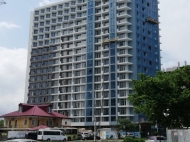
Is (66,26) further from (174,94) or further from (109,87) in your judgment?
(174,94)

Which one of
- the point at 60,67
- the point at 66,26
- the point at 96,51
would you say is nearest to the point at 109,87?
the point at 96,51

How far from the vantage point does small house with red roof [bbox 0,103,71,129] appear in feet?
249

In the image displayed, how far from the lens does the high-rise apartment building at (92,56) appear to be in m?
99.4

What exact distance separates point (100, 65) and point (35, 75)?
32.4 meters

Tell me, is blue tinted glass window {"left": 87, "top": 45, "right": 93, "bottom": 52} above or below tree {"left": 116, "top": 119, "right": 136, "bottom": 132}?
above

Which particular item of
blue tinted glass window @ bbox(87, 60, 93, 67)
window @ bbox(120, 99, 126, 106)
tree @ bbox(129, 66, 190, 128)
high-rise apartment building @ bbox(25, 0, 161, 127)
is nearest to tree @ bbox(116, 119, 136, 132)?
high-rise apartment building @ bbox(25, 0, 161, 127)

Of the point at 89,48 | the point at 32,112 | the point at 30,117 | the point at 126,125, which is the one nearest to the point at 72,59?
the point at 89,48

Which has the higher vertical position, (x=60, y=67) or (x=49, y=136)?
(x=60, y=67)

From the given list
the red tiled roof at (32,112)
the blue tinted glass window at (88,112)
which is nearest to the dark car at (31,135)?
the red tiled roof at (32,112)

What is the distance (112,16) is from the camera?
347 feet

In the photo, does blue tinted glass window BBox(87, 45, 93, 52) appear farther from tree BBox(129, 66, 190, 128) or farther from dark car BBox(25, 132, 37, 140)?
tree BBox(129, 66, 190, 128)

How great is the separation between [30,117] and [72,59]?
4147 cm

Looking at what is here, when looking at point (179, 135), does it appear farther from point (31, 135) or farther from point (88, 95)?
point (88, 95)

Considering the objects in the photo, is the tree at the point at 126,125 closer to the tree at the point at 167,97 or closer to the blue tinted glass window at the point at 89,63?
the blue tinted glass window at the point at 89,63
